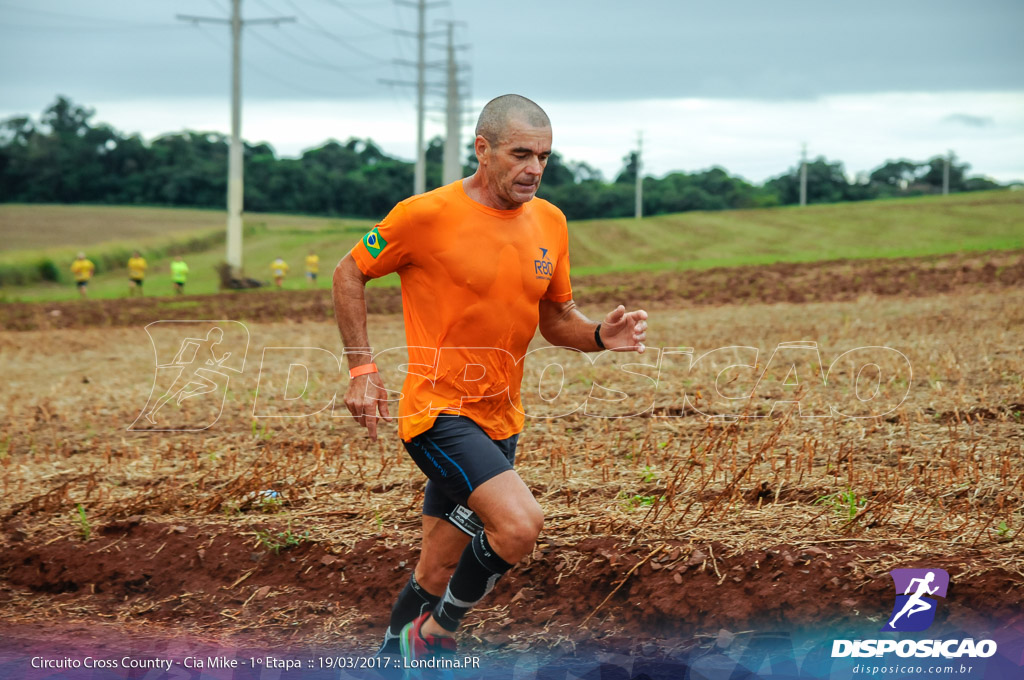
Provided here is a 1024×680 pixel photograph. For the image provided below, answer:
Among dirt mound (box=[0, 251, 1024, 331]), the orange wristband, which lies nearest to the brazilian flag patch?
the orange wristband

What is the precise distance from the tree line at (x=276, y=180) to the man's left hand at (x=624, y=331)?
6982cm

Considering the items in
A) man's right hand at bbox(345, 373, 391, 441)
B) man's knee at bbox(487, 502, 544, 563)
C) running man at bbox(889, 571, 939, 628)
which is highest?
man's right hand at bbox(345, 373, 391, 441)

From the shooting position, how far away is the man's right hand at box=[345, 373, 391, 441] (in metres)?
4.07

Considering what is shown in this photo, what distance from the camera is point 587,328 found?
459cm

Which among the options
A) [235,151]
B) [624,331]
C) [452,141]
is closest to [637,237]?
[452,141]

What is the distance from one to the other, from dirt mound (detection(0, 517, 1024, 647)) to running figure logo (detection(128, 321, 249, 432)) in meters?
2.87

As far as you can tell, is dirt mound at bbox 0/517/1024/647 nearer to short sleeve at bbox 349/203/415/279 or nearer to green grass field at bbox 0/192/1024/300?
short sleeve at bbox 349/203/415/279

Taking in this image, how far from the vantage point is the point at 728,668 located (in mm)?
4266

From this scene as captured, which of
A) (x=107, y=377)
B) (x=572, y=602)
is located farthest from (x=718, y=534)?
(x=107, y=377)

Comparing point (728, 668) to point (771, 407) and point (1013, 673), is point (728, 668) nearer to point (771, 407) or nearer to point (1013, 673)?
point (1013, 673)

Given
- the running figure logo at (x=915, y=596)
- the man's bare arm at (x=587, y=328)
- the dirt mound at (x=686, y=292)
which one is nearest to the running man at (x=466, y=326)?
the man's bare arm at (x=587, y=328)

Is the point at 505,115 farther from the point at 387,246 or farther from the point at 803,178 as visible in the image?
the point at 803,178

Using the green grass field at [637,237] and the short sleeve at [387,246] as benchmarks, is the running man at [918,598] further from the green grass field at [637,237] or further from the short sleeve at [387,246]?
the green grass field at [637,237]

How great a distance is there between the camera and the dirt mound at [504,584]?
15.0 ft
